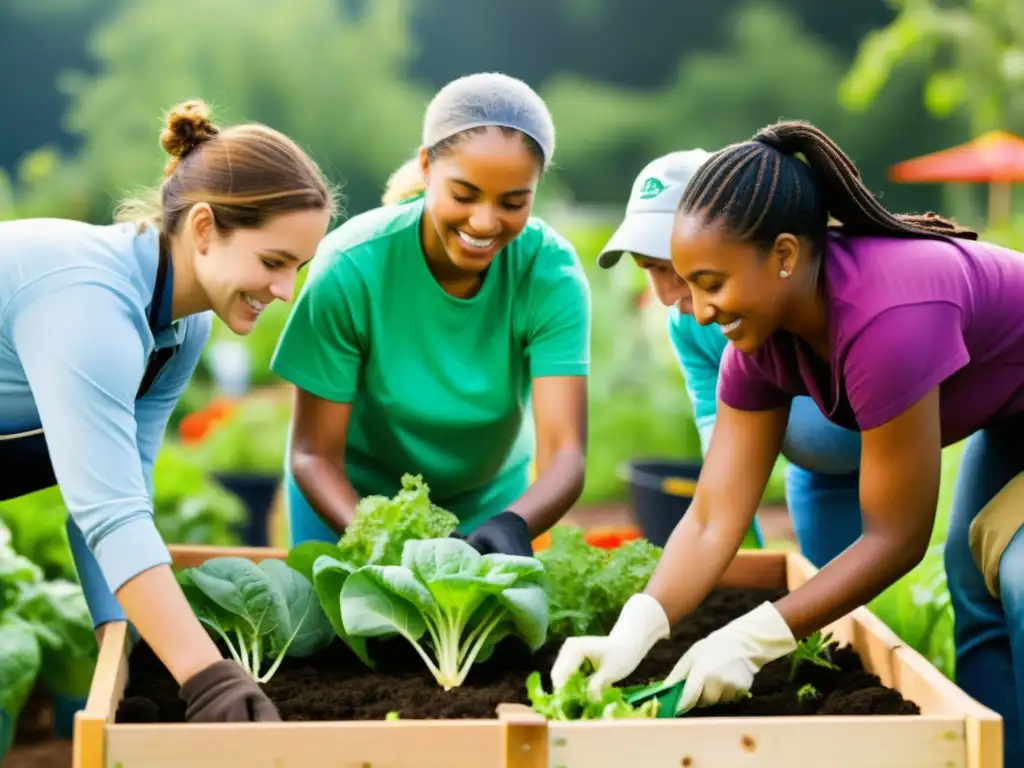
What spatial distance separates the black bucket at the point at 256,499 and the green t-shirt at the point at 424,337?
3152 mm

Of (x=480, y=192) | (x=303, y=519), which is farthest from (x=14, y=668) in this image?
(x=480, y=192)

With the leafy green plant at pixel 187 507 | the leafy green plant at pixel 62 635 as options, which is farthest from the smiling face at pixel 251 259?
the leafy green plant at pixel 187 507

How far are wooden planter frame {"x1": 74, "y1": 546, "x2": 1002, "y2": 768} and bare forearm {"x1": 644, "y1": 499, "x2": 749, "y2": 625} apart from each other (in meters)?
0.50

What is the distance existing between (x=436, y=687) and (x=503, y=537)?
337 millimetres

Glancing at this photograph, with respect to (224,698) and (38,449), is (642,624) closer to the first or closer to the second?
(224,698)

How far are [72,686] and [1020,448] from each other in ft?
8.75

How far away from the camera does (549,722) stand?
2086 millimetres

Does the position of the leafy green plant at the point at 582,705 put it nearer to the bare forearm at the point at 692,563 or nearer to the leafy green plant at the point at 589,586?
the bare forearm at the point at 692,563

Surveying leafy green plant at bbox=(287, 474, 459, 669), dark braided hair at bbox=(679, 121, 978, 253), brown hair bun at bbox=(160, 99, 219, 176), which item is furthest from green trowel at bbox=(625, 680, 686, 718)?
brown hair bun at bbox=(160, 99, 219, 176)

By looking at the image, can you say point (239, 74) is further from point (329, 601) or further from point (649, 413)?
point (329, 601)

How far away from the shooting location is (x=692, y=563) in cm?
260

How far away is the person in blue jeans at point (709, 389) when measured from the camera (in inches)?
115

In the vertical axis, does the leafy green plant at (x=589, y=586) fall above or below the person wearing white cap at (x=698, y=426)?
below

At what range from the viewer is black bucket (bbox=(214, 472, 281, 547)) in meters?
6.16
